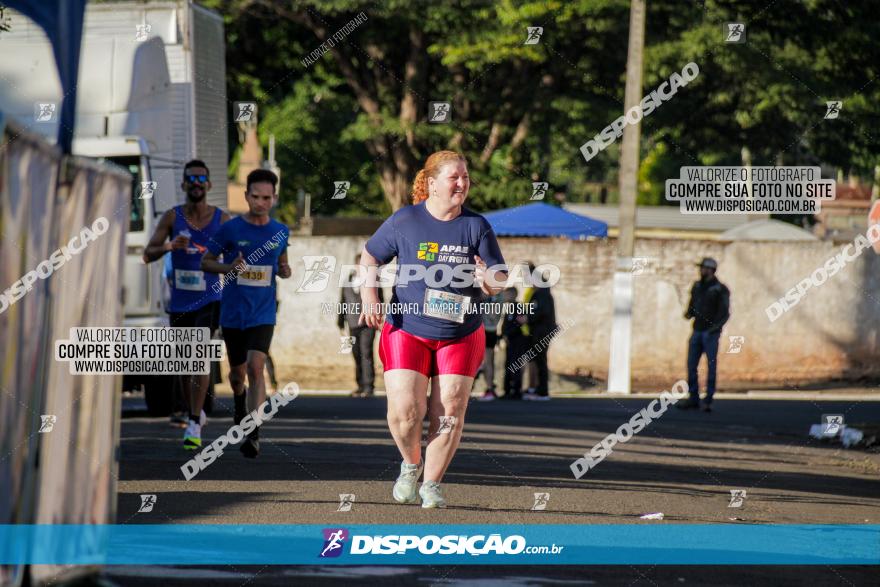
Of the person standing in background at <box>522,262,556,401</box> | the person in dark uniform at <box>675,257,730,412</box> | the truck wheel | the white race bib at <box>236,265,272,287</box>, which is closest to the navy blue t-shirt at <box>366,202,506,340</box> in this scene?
the white race bib at <box>236,265,272,287</box>

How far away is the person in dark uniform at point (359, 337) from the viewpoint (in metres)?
22.1

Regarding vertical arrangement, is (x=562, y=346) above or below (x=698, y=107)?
below

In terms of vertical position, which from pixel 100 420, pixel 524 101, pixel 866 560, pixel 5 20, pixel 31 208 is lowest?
pixel 866 560

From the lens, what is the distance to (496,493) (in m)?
10.2

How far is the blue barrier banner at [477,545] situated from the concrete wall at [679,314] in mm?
19530

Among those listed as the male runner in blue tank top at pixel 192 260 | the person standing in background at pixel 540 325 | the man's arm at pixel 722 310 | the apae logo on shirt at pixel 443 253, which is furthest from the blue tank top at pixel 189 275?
the person standing in background at pixel 540 325

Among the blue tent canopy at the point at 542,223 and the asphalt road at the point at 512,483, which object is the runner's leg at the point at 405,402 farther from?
the blue tent canopy at the point at 542,223

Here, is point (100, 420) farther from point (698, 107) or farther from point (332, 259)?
point (698, 107)

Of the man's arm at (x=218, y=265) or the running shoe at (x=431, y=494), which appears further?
the man's arm at (x=218, y=265)

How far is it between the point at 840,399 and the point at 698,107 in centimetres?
1029

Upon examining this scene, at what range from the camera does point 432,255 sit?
29.1ft

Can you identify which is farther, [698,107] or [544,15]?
[698,107]

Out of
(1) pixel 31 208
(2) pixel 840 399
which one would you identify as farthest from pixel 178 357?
(2) pixel 840 399

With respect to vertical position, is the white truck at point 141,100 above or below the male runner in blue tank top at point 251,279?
above
